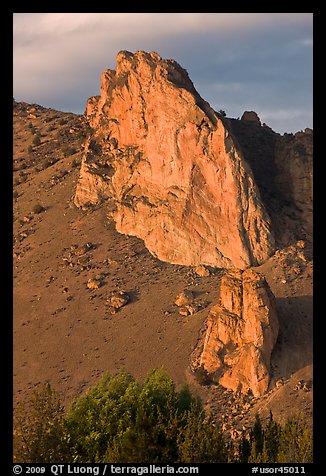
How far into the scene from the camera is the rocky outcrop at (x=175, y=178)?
6375cm

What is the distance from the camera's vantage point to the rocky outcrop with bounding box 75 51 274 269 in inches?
2510

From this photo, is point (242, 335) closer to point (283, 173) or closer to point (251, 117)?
point (283, 173)

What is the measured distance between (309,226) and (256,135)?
1457 cm

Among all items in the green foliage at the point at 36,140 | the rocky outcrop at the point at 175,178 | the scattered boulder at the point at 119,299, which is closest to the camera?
the scattered boulder at the point at 119,299

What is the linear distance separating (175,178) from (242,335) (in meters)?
21.9

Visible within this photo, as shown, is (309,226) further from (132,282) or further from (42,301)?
(42,301)

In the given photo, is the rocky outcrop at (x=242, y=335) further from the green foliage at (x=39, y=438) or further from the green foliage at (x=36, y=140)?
Answer: the green foliage at (x=36, y=140)

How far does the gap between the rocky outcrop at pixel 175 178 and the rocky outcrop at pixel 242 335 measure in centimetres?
1133

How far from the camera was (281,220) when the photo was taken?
67.2 m

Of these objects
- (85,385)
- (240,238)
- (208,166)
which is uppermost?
(208,166)

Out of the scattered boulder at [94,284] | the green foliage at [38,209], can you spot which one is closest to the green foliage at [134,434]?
the scattered boulder at [94,284]
